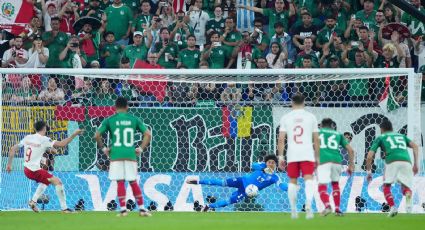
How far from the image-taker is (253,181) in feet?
70.6

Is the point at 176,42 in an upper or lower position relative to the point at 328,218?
upper

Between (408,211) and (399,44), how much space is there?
→ 7.15 meters

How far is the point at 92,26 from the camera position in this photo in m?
27.1

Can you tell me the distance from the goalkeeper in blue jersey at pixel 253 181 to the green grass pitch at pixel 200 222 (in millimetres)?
1471

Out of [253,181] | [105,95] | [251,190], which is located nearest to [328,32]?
[105,95]

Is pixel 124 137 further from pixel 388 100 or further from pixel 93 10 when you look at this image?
pixel 93 10

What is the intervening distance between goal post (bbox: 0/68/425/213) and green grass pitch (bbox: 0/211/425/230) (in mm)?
2707

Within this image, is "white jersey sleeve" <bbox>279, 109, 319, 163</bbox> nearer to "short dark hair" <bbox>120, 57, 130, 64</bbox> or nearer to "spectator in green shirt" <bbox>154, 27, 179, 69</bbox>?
"short dark hair" <bbox>120, 57, 130, 64</bbox>

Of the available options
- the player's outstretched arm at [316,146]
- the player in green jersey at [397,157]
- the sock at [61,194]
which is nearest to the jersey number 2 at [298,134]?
the player's outstretched arm at [316,146]

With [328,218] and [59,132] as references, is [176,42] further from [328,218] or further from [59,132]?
[328,218]

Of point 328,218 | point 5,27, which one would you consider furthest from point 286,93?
point 5,27

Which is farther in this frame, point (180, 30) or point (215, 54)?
point (180, 30)

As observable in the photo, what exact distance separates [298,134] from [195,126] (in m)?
6.04

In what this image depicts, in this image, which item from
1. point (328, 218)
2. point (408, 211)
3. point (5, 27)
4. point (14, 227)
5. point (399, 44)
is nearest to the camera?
point (14, 227)
